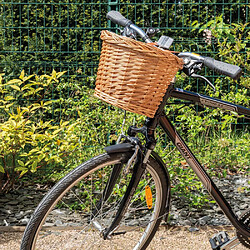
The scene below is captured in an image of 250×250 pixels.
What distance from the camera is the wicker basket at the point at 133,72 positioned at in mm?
1799

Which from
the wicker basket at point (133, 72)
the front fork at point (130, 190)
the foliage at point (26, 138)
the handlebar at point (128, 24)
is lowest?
the foliage at point (26, 138)

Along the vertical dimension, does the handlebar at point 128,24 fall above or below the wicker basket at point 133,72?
above

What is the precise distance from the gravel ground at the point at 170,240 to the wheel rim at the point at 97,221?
3 cm

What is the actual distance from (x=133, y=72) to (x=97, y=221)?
2.92 feet

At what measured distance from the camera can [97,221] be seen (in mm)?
2297

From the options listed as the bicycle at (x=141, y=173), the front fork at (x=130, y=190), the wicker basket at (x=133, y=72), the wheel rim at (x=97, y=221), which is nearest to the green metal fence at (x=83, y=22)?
the wheel rim at (x=97, y=221)

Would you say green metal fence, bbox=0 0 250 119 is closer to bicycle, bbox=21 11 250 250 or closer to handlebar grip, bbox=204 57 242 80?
bicycle, bbox=21 11 250 250

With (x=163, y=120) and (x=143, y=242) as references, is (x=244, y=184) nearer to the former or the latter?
(x=143, y=242)

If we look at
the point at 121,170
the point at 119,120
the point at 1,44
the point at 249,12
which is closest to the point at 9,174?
the point at 119,120

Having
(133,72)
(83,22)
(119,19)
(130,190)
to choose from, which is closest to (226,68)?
(133,72)

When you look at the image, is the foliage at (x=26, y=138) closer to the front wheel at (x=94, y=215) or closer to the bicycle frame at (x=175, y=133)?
the front wheel at (x=94, y=215)

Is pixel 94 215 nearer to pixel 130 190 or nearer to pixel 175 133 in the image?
pixel 130 190

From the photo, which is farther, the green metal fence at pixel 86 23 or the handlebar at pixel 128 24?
the green metal fence at pixel 86 23

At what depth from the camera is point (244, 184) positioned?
3.94 m
